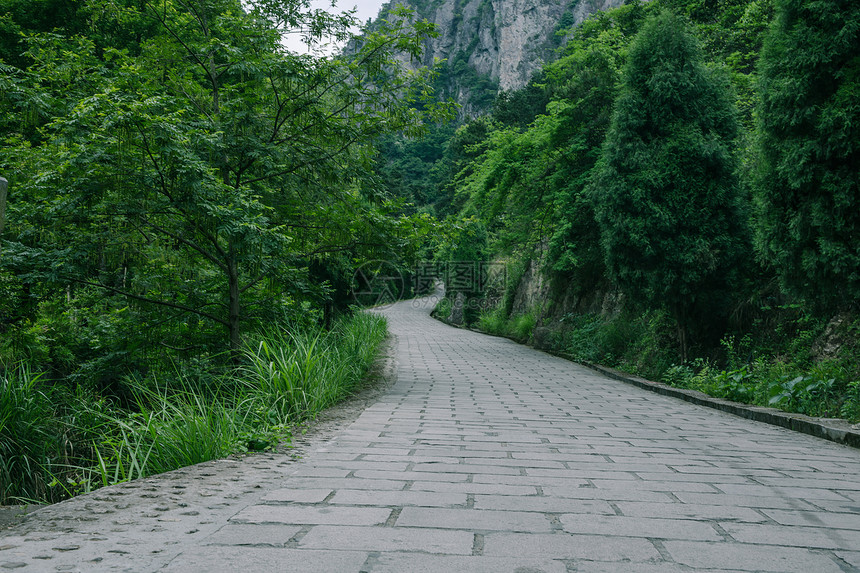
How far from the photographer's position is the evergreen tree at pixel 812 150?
260 inches

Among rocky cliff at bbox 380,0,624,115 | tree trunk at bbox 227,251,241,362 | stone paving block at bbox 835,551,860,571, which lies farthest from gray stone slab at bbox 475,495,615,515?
rocky cliff at bbox 380,0,624,115

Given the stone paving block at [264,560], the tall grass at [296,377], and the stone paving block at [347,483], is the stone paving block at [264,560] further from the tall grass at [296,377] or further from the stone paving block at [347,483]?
the tall grass at [296,377]

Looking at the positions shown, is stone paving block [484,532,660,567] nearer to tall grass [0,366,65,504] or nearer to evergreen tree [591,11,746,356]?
tall grass [0,366,65,504]

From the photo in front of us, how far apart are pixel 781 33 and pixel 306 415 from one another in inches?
291

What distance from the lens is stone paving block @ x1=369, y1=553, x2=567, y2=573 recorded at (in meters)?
2.32

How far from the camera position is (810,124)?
23.0 feet

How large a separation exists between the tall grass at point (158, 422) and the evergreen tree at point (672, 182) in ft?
19.4

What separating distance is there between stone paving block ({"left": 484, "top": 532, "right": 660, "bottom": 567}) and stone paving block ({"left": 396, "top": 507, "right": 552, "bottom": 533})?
116 millimetres

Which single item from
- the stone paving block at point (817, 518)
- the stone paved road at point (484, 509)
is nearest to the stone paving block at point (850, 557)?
the stone paved road at point (484, 509)

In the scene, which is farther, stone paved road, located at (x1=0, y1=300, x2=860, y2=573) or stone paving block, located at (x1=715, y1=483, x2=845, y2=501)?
stone paving block, located at (x1=715, y1=483, x2=845, y2=501)

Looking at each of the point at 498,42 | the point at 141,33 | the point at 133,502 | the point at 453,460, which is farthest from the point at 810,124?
the point at 498,42

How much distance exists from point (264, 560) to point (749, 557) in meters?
2.02

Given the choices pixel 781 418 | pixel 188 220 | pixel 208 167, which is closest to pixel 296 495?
pixel 208 167

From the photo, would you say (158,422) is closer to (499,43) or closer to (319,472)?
(319,472)
